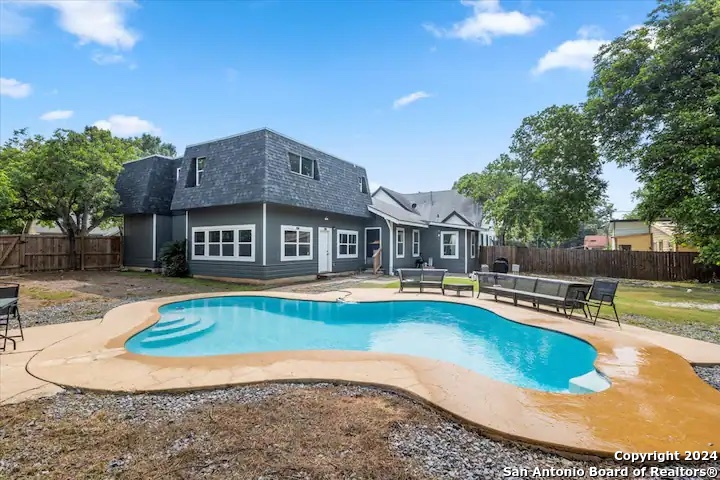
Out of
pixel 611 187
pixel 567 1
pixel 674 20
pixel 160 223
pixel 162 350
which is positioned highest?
pixel 674 20

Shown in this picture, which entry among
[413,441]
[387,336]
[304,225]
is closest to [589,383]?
[413,441]

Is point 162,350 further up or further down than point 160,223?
further down

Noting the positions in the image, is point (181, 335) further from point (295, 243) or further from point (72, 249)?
point (72, 249)

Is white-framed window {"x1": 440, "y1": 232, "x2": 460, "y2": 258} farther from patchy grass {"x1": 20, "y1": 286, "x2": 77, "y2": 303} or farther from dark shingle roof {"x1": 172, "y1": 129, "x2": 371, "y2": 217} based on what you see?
patchy grass {"x1": 20, "y1": 286, "x2": 77, "y2": 303}

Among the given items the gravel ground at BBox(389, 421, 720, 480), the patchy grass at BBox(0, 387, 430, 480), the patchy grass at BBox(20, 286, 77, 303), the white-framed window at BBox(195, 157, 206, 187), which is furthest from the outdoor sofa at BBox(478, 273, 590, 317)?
the white-framed window at BBox(195, 157, 206, 187)

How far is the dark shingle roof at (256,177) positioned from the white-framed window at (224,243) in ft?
3.87

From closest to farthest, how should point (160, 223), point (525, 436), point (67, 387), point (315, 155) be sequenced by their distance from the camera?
point (525, 436), point (67, 387), point (315, 155), point (160, 223)

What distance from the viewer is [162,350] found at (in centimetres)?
635

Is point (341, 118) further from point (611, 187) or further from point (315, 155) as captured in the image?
point (611, 187)

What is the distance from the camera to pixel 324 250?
1686cm

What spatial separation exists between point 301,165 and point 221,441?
14.1 meters

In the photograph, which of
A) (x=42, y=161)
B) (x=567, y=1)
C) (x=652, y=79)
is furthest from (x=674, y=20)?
(x=42, y=161)

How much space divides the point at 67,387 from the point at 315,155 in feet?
46.3

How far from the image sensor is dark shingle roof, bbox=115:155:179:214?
17594 mm
